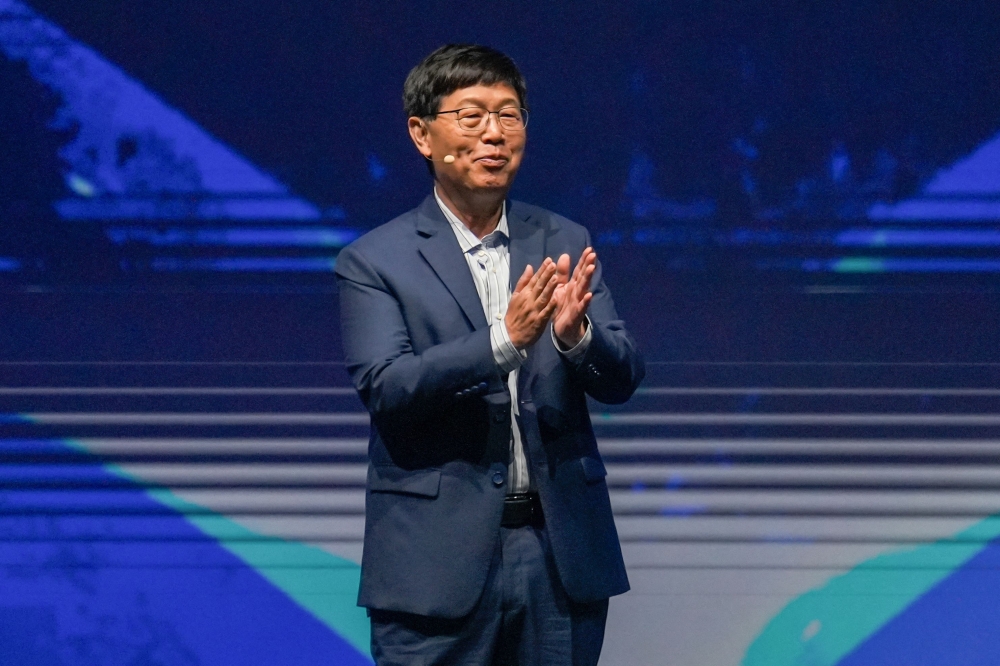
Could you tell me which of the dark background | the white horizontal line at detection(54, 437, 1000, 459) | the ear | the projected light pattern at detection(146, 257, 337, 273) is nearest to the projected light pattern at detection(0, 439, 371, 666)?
the white horizontal line at detection(54, 437, 1000, 459)

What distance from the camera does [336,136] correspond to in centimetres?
300

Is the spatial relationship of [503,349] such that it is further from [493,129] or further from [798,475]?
[798,475]

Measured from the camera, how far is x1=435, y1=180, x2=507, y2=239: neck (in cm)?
178

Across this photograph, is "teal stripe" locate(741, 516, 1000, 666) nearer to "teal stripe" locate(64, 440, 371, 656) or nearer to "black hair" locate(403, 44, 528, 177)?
"teal stripe" locate(64, 440, 371, 656)

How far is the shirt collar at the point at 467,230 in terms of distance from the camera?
1798 millimetres

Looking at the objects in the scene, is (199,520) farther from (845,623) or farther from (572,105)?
(845,623)

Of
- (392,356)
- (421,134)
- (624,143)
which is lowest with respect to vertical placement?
(392,356)

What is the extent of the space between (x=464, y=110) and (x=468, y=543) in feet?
2.09

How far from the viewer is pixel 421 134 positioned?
1.80 metres

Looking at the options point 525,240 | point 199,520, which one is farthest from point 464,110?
point 199,520

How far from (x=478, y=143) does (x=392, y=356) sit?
34cm

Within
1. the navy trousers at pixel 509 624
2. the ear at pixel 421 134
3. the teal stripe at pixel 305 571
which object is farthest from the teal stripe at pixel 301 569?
the ear at pixel 421 134

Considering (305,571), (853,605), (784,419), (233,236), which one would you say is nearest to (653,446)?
(784,419)

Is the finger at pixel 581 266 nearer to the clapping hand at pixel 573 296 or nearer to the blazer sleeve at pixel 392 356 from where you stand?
the clapping hand at pixel 573 296
